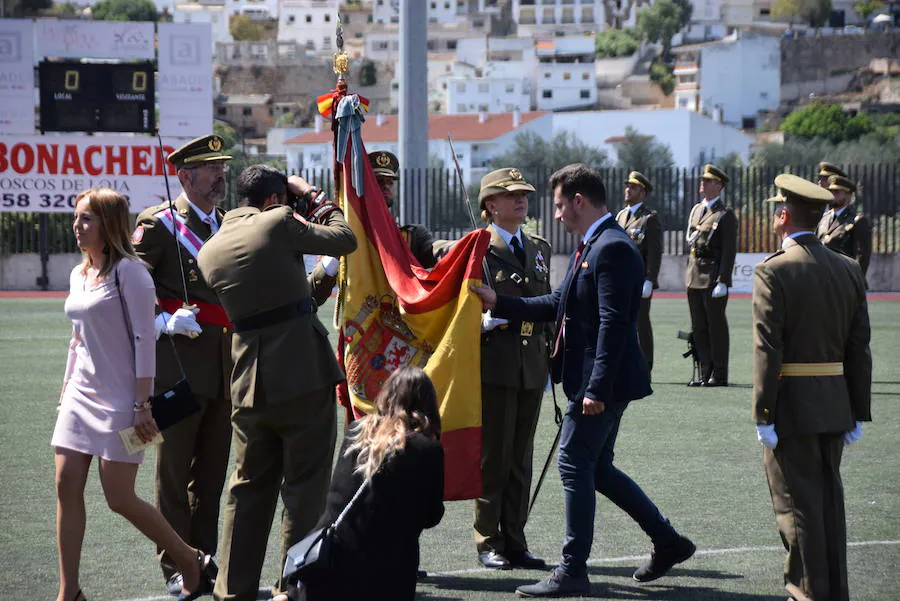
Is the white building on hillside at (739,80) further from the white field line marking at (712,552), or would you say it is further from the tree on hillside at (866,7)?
the white field line marking at (712,552)

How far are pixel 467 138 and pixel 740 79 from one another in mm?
37576

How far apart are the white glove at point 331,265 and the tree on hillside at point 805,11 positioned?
169938 millimetres

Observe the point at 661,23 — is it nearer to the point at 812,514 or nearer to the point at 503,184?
the point at 503,184

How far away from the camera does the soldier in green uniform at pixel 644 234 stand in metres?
13.5

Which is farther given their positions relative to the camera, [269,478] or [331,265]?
[331,265]

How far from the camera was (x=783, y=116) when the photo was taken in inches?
5207

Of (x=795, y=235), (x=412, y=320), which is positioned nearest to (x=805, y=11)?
(x=412, y=320)

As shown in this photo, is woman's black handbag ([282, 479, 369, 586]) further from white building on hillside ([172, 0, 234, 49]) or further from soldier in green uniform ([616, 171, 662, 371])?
white building on hillside ([172, 0, 234, 49])

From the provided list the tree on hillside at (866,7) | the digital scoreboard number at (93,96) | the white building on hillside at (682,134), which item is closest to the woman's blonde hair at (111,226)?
the digital scoreboard number at (93,96)

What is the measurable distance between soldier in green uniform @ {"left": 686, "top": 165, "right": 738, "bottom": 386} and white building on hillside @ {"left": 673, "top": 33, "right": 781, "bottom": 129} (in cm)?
12290

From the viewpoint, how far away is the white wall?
5359 inches

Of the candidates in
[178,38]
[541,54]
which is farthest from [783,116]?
[178,38]

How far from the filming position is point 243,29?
188 m

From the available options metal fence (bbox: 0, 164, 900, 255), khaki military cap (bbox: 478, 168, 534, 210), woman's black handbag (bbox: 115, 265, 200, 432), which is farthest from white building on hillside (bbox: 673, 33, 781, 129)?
woman's black handbag (bbox: 115, 265, 200, 432)
